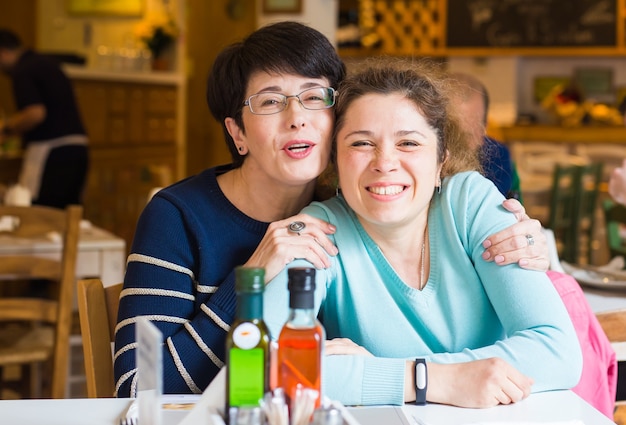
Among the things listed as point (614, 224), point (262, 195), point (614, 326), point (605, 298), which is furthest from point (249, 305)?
point (614, 224)

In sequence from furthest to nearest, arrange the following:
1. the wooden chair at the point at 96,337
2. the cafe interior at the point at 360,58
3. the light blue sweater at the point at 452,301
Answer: the cafe interior at the point at 360,58 → the wooden chair at the point at 96,337 → the light blue sweater at the point at 452,301

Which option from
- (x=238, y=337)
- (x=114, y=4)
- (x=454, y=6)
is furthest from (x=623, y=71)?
(x=238, y=337)

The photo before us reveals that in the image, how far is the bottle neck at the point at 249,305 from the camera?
1.13 meters

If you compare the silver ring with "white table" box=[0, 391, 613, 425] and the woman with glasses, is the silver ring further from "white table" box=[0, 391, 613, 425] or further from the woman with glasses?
"white table" box=[0, 391, 613, 425]

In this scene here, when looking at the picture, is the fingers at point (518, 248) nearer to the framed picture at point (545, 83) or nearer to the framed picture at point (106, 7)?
the framed picture at point (545, 83)

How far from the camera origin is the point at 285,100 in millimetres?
1844

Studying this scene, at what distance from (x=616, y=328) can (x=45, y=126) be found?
4.74 metres

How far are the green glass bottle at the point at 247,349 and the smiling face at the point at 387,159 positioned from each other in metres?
0.58

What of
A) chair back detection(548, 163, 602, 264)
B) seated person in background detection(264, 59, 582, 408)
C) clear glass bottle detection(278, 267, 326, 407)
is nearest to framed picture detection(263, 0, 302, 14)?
chair back detection(548, 163, 602, 264)

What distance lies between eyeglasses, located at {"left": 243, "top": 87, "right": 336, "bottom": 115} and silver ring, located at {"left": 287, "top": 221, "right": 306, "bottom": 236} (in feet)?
0.75

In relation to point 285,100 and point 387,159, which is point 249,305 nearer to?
point 387,159

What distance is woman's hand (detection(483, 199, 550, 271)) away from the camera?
171cm

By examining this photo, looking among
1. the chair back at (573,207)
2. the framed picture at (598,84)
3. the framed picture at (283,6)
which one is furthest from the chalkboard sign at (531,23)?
the framed picture at (283,6)

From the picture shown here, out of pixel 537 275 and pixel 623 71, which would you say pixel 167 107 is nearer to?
pixel 623 71
